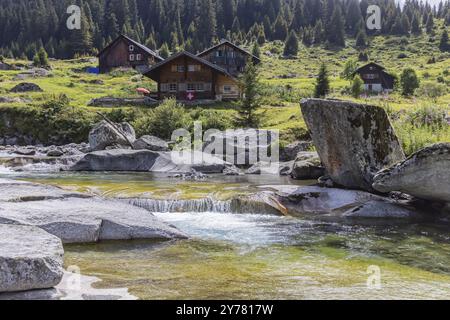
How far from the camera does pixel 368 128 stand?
19.5 m

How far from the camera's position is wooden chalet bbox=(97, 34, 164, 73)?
4223 inches

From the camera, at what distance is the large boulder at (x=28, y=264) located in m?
8.08

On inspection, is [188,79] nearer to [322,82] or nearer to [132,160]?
[322,82]

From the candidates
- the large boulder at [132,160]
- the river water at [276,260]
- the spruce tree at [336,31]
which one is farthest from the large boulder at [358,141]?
the spruce tree at [336,31]

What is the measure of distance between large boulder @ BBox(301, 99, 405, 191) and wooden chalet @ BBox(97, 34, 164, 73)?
90.9 meters

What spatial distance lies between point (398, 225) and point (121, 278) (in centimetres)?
1001

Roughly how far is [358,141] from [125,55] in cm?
9620

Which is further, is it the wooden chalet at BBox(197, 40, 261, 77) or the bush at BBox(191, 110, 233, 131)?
the wooden chalet at BBox(197, 40, 261, 77)

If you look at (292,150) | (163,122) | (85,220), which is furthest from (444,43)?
(85,220)

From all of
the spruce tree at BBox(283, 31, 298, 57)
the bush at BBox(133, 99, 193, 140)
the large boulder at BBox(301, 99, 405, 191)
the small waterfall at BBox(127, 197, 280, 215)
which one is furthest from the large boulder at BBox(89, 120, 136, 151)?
the spruce tree at BBox(283, 31, 298, 57)

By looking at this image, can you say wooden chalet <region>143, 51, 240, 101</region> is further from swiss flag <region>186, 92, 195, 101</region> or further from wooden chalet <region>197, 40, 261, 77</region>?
wooden chalet <region>197, 40, 261, 77</region>

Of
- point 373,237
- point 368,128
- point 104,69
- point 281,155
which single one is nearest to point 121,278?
point 373,237

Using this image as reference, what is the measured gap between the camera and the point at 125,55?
359 ft
